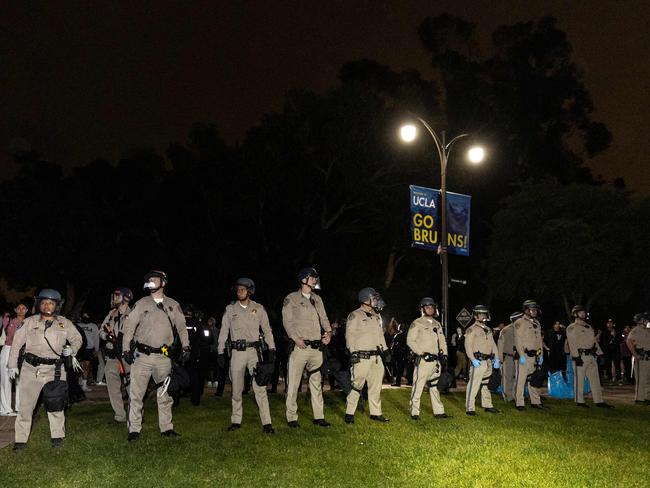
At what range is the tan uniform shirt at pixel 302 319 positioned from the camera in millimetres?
13406

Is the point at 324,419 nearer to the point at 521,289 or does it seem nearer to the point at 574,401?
the point at 574,401

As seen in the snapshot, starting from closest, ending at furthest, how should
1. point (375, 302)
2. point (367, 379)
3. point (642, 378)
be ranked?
point (367, 379)
point (375, 302)
point (642, 378)

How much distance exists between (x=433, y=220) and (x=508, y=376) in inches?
180

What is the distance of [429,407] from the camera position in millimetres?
16938

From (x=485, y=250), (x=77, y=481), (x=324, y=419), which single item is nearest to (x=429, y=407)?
(x=324, y=419)

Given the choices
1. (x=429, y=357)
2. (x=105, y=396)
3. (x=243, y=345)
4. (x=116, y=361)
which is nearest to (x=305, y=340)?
(x=243, y=345)

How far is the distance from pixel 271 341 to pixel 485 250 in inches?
1920

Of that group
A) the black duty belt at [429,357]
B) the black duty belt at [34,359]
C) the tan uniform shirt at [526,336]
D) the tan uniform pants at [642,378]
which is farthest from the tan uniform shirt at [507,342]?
the black duty belt at [34,359]

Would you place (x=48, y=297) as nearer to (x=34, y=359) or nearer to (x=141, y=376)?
(x=34, y=359)

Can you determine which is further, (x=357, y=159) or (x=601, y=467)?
(x=357, y=159)

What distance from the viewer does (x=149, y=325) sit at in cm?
1212

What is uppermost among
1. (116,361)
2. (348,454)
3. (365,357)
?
(365,357)

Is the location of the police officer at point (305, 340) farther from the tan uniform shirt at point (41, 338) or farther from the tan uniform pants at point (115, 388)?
the tan uniform shirt at point (41, 338)

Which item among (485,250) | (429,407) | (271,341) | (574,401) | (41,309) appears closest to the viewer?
(41,309)
